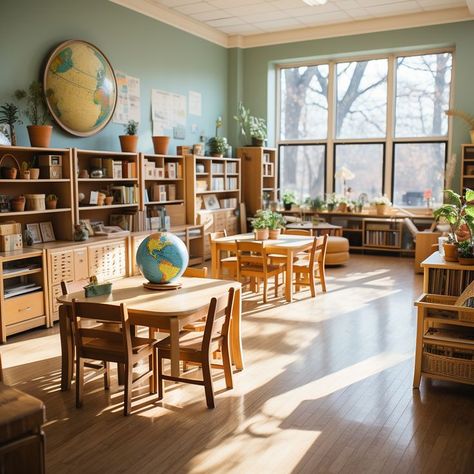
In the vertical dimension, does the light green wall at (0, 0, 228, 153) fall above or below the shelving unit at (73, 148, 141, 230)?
above

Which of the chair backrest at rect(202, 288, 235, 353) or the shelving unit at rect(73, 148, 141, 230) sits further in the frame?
the shelving unit at rect(73, 148, 141, 230)

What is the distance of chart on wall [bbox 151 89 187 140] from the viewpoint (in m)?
9.23

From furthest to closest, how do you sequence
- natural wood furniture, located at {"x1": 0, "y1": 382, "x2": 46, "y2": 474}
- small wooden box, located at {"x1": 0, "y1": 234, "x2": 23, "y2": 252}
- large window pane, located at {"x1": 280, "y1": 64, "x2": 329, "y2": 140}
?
large window pane, located at {"x1": 280, "y1": 64, "x2": 329, "y2": 140}
small wooden box, located at {"x1": 0, "y1": 234, "x2": 23, "y2": 252}
natural wood furniture, located at {"x1": 0, "y1": 382, "x2": 46, "y2": 474}

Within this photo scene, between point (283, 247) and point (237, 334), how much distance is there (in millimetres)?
2486

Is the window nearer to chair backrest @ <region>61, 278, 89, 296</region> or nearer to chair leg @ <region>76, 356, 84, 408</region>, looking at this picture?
chair backrest @ <region>61, 278, 89, 296</region>

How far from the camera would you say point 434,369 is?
4.20m

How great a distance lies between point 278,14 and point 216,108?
7.21 ft

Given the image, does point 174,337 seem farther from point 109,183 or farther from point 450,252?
point 109,183

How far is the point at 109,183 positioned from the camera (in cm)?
797

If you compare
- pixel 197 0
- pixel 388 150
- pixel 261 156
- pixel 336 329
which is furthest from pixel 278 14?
pixel 336 329

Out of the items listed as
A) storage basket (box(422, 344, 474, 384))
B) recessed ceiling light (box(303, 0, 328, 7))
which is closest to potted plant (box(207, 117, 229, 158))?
recessed ceiling light (box(303, 0, 328, 7))

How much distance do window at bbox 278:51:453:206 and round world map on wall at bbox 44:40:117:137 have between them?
5080 millimetres

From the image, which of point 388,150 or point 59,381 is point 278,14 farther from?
point 59,381

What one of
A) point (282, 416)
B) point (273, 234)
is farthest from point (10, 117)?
A: point (282, 416)
